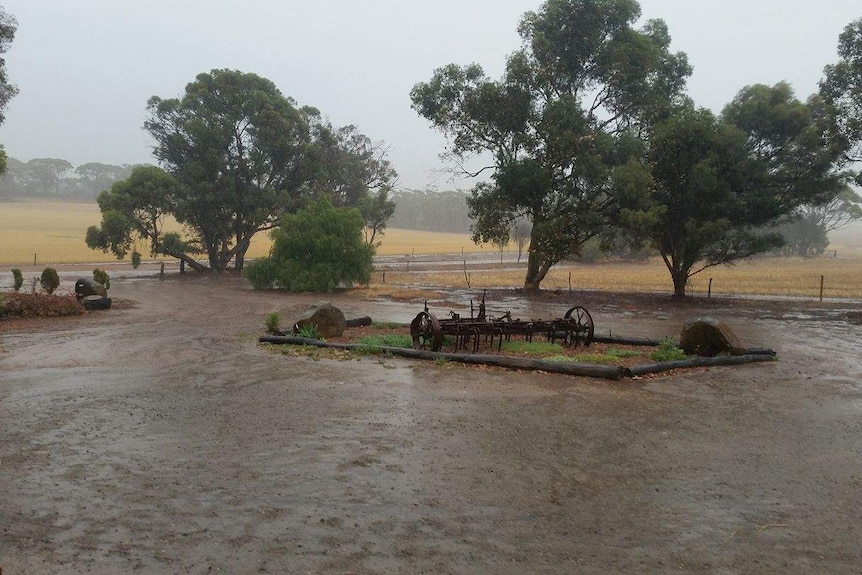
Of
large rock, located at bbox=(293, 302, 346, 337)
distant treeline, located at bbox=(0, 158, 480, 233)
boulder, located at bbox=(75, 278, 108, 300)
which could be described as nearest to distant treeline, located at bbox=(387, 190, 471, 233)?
distant treeline, located at bbox=(0, 158, 480, 233)

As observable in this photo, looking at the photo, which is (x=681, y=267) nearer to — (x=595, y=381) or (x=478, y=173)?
(x=478, y=173)

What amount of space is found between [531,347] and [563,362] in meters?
2.01

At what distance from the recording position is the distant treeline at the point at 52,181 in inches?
5738

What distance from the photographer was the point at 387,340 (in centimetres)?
1364

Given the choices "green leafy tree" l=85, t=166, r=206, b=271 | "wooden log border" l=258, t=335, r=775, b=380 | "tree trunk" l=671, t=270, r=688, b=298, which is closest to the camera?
"wooden log border" l=258, t=335, r=775, b=380

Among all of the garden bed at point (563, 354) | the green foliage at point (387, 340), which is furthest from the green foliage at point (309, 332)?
the green foliage at point (387, 340)

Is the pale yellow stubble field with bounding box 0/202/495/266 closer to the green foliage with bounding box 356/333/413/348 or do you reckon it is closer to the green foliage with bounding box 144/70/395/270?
the green foliage with bounding box 144/70/395/270

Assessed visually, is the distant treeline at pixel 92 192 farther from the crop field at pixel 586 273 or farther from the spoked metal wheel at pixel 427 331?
the spoked metal wheel at pixel 427 331

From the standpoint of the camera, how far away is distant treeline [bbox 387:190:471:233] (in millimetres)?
152750

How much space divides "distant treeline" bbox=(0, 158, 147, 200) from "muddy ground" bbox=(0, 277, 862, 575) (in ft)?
500

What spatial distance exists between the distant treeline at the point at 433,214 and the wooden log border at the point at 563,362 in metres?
136

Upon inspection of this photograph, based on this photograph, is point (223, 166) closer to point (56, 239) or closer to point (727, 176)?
point (727, 176)

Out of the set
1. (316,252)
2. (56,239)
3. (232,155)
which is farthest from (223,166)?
(56,239)

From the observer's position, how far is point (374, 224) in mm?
52969
